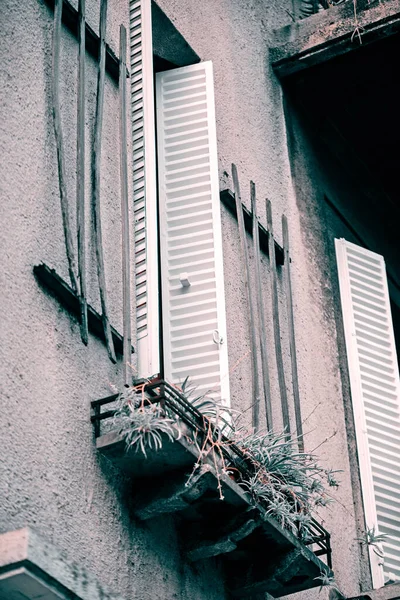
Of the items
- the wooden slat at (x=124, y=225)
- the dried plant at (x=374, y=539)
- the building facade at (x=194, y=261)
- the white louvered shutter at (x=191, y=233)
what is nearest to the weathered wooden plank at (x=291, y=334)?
the building facade at (x=194, y=261)

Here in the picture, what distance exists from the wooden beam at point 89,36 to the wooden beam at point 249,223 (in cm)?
132

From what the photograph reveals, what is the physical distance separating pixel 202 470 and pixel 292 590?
1.32m

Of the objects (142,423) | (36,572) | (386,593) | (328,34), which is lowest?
(36,572)

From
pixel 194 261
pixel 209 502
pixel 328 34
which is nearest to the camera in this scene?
pixel 209 502

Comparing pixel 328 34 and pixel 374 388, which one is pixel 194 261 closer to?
pixel 374 388

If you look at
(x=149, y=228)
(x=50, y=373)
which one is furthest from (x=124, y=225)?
(x=50, y=373)

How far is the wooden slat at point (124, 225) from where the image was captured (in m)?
5.30

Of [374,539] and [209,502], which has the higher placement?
[374,539]

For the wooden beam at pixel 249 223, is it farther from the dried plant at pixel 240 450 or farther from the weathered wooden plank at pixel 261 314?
the dried plant at pixel 240 450

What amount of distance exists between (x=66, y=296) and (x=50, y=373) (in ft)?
1.28

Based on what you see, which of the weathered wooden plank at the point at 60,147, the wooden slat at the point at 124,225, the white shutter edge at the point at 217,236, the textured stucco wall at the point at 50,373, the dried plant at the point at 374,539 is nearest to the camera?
the textured stucco wall at the point at 50,373

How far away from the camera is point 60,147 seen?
17.6ft

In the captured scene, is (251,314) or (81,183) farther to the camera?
(251,314)

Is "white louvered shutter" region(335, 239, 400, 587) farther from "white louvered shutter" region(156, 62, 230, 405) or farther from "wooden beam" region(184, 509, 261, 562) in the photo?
"wooden beam" region(184, 509, 261, 562)
